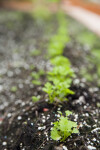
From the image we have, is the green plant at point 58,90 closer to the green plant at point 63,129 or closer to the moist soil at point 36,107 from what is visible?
the moist soil at point 36,107

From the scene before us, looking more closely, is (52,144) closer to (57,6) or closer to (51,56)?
(51,56)

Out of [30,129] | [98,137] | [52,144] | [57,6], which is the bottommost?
[57,6]

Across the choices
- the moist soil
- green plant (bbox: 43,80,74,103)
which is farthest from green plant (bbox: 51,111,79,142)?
green plant (bbox: 43,80,74,103)

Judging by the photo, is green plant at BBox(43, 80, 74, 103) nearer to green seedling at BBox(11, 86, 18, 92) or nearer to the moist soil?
the moist soil

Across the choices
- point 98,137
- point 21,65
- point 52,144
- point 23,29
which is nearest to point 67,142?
point 52,144

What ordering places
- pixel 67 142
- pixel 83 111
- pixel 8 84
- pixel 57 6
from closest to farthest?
pixel 67 142
pixel 83 111
pixel 8 84
pixel 57 6

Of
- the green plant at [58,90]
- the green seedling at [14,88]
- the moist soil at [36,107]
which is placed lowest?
the green seedling at [14,88]

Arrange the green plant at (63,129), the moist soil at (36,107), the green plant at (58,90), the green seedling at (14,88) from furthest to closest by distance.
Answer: the green seedling at (14,88) → the green plant at (58,90) → the moist soil at (36,107) → the green plant at (63,129)

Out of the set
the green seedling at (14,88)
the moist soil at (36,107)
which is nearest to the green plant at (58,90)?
the moist soil at (36,107)
